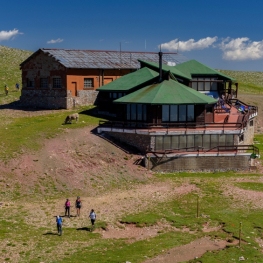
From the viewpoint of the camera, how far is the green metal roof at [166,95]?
5094 cm

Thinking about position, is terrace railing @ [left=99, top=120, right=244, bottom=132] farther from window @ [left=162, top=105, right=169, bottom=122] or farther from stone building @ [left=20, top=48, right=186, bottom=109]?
stone building @ [left=20, top=48, right=186, bottom=109]

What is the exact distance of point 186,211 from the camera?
37062mm

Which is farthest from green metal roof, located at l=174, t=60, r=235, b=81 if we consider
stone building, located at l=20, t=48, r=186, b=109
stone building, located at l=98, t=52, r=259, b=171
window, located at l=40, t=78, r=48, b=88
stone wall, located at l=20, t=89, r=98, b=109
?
window, located at l=40, t=78, r=48, b=88

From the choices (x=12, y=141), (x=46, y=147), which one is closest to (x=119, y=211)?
(x=46, y=147)

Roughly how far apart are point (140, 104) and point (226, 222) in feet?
71.4

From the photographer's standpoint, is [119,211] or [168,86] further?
[168,86]

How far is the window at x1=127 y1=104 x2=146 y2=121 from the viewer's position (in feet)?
173

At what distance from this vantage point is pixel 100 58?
73875 millimetres

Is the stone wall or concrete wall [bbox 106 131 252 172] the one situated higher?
the stone wall

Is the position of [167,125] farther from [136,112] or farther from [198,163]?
[198,163]

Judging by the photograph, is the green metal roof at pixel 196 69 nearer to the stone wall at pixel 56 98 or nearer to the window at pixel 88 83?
the window at pixel 88 83

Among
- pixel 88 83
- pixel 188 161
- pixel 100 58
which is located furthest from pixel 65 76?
pixel 188 161

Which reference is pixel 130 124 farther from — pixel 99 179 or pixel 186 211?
pixel 186 211

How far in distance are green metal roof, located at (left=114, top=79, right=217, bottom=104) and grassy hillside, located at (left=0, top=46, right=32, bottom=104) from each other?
35.9 meters
